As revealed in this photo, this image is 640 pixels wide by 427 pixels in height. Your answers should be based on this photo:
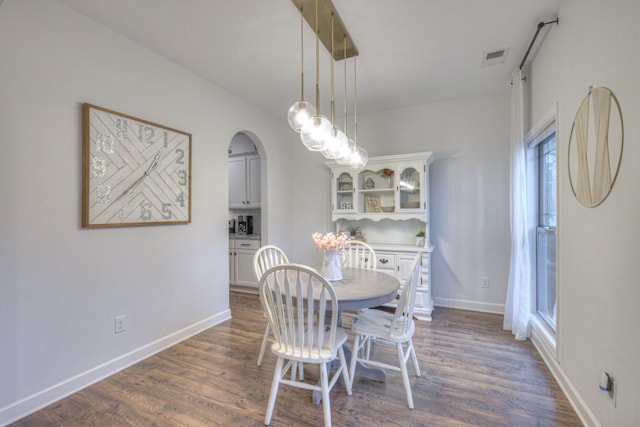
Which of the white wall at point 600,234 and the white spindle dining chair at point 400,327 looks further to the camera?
the white spindle dining chair at point 400,327

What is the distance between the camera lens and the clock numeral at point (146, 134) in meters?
2.48

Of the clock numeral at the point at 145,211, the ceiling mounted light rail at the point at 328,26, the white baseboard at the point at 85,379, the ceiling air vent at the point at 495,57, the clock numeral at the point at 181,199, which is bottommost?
the white baseboard at the point at 85,379

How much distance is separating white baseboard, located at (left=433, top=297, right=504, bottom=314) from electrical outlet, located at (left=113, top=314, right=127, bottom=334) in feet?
11.1

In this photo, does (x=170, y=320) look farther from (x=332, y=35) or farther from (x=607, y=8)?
(x=607, y=8)

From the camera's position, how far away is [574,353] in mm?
1886

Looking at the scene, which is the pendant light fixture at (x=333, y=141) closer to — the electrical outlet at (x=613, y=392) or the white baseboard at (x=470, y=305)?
the electrical outlet at (x=613, y=392)

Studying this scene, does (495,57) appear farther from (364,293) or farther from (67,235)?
(67,235)

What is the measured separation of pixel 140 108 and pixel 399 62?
7.65ft

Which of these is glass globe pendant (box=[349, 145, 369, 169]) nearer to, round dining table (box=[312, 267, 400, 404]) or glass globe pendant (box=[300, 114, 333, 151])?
glass globe pendant (box=[300, 114, 333, 151])

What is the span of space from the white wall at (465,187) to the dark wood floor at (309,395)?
105cm

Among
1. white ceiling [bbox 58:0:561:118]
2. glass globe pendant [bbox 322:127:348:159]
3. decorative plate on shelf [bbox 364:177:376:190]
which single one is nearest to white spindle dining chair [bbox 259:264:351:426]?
glass globe pendant [bbox 322:127:348:159]

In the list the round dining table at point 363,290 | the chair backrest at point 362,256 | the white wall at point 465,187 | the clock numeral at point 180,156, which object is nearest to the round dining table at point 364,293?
the round dining table at point 363,290

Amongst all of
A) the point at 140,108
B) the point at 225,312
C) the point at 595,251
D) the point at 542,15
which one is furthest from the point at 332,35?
the point at 225,312

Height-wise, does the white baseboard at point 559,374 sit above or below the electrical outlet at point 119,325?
below
